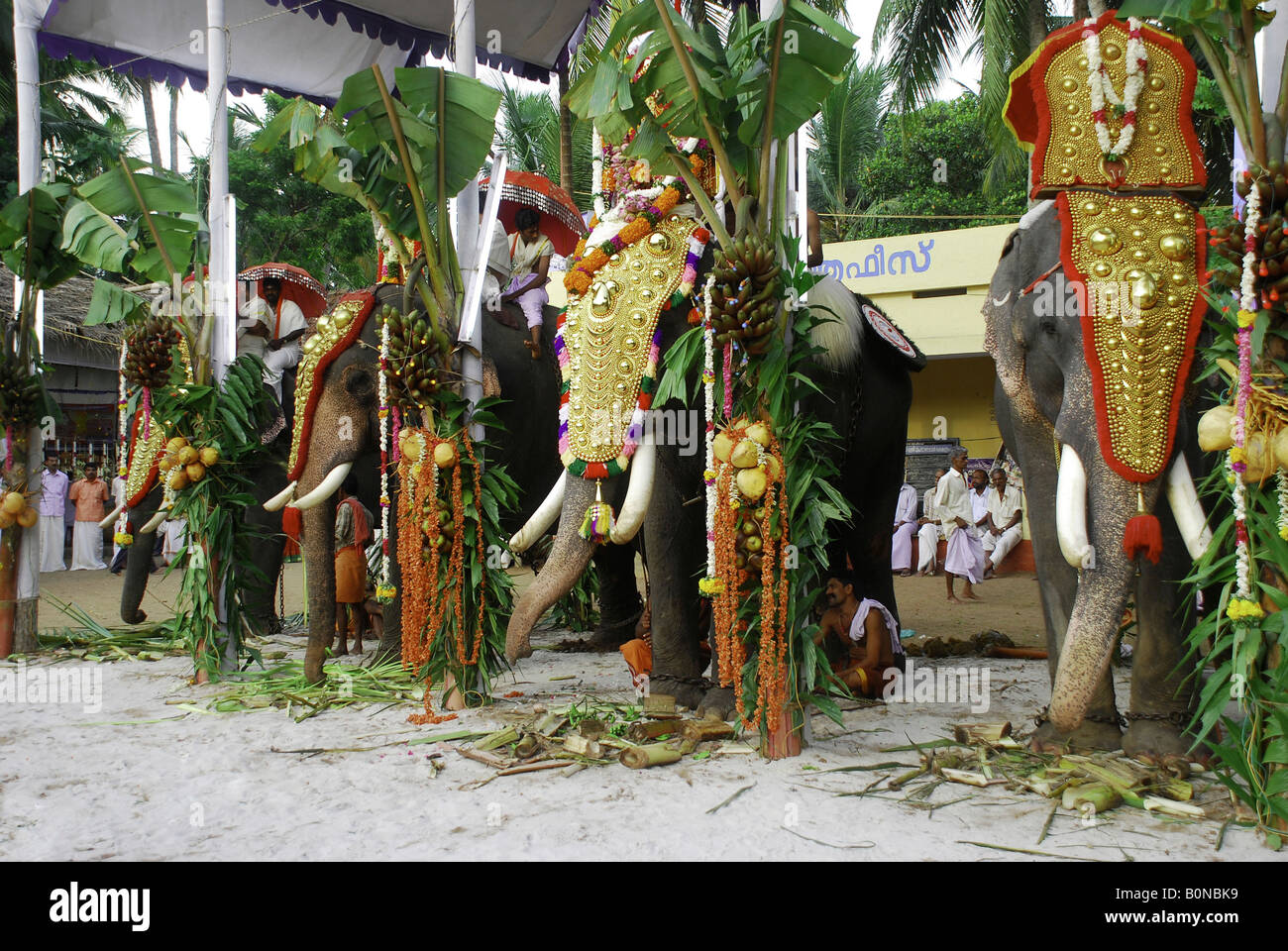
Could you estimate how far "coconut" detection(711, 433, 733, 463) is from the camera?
14.2 ft

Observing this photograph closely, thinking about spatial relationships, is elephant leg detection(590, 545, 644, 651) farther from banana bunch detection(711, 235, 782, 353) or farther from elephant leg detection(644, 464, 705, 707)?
banana bunch detection(711, 235, 782, 353)

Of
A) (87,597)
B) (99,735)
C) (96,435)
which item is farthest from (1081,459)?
(96,435)

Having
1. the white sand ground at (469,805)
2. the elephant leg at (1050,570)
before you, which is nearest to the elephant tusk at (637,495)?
the white sand ground at (469,805)

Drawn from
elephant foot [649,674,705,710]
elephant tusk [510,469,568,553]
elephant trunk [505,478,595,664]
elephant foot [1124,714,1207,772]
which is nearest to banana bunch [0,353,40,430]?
elephant tusk [510,469,568,553]

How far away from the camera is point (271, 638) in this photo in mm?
8180

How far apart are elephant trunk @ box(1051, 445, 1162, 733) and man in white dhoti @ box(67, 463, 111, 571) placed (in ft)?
54.6

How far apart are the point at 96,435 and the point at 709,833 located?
18840 mm

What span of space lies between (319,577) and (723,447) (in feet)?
8.70

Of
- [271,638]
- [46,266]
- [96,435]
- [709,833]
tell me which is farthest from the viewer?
[96,435]

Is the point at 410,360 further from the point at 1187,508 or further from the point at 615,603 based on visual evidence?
the point at 1187,508

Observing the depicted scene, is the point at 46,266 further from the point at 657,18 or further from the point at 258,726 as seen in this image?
the point at 657,18

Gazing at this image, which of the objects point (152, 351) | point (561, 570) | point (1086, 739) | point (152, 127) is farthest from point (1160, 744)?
point (152, 127)

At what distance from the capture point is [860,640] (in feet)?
19.8

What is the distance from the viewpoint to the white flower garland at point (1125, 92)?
4125 mm
